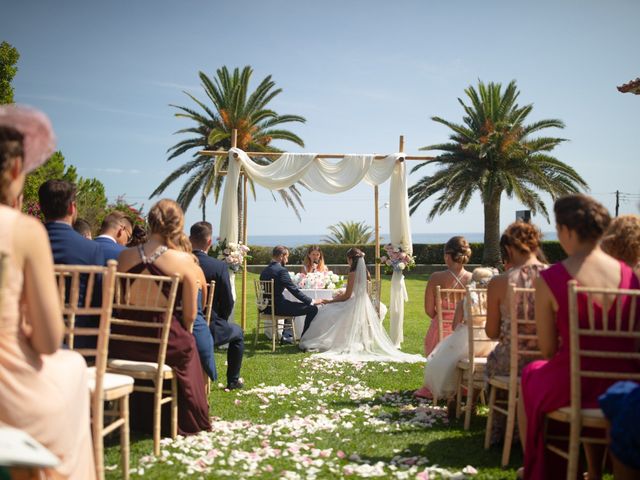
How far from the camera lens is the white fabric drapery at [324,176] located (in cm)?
1144

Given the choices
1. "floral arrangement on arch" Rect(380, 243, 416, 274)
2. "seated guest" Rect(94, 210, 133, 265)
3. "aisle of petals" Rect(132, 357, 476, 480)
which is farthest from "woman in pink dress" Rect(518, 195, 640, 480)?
"floral arrangement on arch" Rect(380, 243, 416, 274)

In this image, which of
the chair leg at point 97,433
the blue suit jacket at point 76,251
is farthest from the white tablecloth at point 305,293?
the chair leg at point 97,433

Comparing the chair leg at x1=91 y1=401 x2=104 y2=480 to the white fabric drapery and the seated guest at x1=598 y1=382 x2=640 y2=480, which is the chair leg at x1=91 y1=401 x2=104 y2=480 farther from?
the white fabric drapery

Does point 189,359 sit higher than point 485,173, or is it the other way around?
point 485,173

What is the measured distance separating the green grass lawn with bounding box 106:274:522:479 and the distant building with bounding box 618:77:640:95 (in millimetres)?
9635

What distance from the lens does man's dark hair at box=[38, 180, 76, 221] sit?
4.38 metres

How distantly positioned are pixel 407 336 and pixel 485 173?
13624 mm

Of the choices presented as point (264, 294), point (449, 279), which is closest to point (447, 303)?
point (449, 279)

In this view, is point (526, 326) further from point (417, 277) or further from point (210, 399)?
point (417, 277)

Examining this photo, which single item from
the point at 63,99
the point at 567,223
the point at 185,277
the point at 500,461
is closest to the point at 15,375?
the point at 185,277

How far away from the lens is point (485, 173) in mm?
23781

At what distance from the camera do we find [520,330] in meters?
4.28

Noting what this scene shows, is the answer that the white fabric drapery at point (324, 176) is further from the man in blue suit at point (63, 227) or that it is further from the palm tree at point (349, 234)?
the palm tree at point (349, 234)

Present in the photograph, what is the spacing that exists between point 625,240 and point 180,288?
315cm
